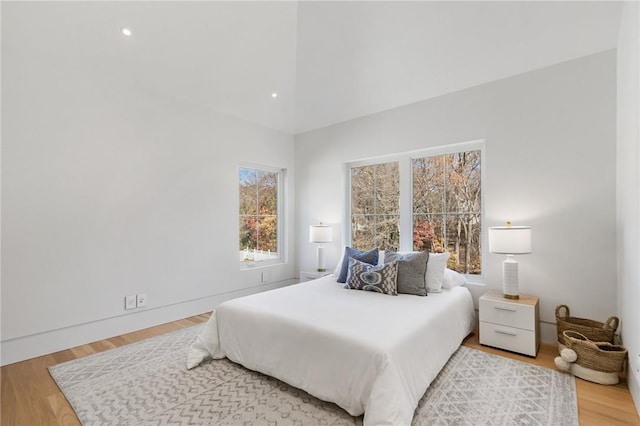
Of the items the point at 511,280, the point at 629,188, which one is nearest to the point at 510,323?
the point at 511,280

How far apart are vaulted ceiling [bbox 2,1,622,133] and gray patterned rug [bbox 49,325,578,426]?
2569mm

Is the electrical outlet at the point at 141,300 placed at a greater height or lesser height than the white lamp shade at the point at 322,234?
lesser

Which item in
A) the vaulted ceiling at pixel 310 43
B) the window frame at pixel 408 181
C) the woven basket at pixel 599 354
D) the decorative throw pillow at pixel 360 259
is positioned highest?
the vaulted ceiling at pixel 310 43

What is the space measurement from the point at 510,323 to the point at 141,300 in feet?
11.4

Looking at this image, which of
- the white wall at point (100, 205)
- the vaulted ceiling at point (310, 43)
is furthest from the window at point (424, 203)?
the white wall at point (100, 205)

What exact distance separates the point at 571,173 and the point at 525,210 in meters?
0.46

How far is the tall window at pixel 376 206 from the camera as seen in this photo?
3.88 metres

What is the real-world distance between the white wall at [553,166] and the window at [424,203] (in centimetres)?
20

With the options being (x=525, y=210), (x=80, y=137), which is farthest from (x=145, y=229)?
(x=525, y=210)

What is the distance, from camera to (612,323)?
2299 mm

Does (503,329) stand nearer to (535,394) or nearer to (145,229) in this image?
(535,394)

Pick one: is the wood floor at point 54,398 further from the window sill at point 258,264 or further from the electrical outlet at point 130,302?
the window sill at point 258,264

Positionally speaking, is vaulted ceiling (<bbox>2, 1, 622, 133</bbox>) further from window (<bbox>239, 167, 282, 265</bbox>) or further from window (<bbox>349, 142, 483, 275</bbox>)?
window (<bbox>239, 167, 282, 265</bbox>)

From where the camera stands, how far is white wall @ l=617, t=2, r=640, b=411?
1753 millimetres
